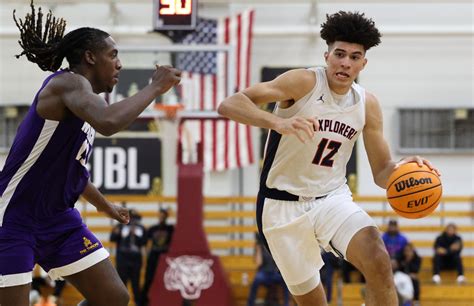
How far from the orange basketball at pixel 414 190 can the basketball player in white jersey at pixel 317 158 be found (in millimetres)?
127

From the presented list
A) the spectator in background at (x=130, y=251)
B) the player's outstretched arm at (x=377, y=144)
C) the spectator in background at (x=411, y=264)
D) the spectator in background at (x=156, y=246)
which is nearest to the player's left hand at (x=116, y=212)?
the player's outstretched arm at (x=377, y=144)

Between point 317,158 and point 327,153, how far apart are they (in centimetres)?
7

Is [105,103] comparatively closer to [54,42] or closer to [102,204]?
[54,42]

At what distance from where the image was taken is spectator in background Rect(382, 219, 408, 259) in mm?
14891

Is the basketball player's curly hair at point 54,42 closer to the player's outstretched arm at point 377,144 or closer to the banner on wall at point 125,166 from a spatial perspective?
the player's outstretched arm at point 377,144

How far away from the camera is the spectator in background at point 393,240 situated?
14.9 metres

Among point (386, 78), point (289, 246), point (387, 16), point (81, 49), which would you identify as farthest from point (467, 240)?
point (81, 49)

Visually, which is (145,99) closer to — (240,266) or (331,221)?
(331,221)

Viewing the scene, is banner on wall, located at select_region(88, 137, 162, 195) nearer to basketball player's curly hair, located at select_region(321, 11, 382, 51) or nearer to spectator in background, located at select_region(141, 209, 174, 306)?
spectator in background, located at select_region(141, 209, 174, 306)

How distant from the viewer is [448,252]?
50.8ft

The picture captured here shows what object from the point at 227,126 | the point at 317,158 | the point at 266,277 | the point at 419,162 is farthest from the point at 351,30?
the point at 227,126

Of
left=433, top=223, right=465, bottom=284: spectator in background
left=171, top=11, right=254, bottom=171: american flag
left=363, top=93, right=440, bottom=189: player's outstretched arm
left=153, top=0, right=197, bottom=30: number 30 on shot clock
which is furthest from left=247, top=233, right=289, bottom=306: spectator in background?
left=363, top=93, right=440, bottom=189: player's outstretched arm

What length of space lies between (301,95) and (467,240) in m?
11.8

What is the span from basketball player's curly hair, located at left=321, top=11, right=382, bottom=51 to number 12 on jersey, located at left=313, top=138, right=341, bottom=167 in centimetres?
64
